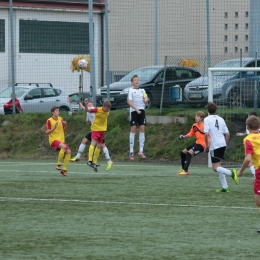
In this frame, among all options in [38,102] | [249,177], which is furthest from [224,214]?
[38,102]

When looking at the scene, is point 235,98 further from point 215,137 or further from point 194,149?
point 215,137

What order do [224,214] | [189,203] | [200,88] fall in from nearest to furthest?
[224,214]
[189,203]
[200,88]

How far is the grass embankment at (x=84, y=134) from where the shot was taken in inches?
890

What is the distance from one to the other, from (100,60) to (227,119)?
253 inches

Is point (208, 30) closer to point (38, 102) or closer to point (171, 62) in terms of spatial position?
point (171, 62)

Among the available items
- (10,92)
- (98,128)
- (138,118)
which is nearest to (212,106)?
(98,128)

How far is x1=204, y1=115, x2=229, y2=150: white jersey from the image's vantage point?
1332cm

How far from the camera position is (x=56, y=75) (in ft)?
87.0

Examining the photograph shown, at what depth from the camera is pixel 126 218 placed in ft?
31.8

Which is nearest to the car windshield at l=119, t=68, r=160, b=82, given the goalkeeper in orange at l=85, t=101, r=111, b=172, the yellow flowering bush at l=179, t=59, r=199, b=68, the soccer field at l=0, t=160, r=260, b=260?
the yellow flowering bush at l=179, t=59, r=199, b=68

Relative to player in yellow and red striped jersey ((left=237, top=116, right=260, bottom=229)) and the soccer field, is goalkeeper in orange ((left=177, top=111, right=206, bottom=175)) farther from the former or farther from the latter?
player in yellow and red striped jersey ((left=237, top=116, right=260, bottom=229))

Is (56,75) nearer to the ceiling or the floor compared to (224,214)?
nearer to the ceiling

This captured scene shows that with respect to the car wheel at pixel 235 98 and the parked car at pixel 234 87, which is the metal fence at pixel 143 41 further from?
the car wheel at pixel 235 98

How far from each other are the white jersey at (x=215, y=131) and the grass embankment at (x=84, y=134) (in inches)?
292
